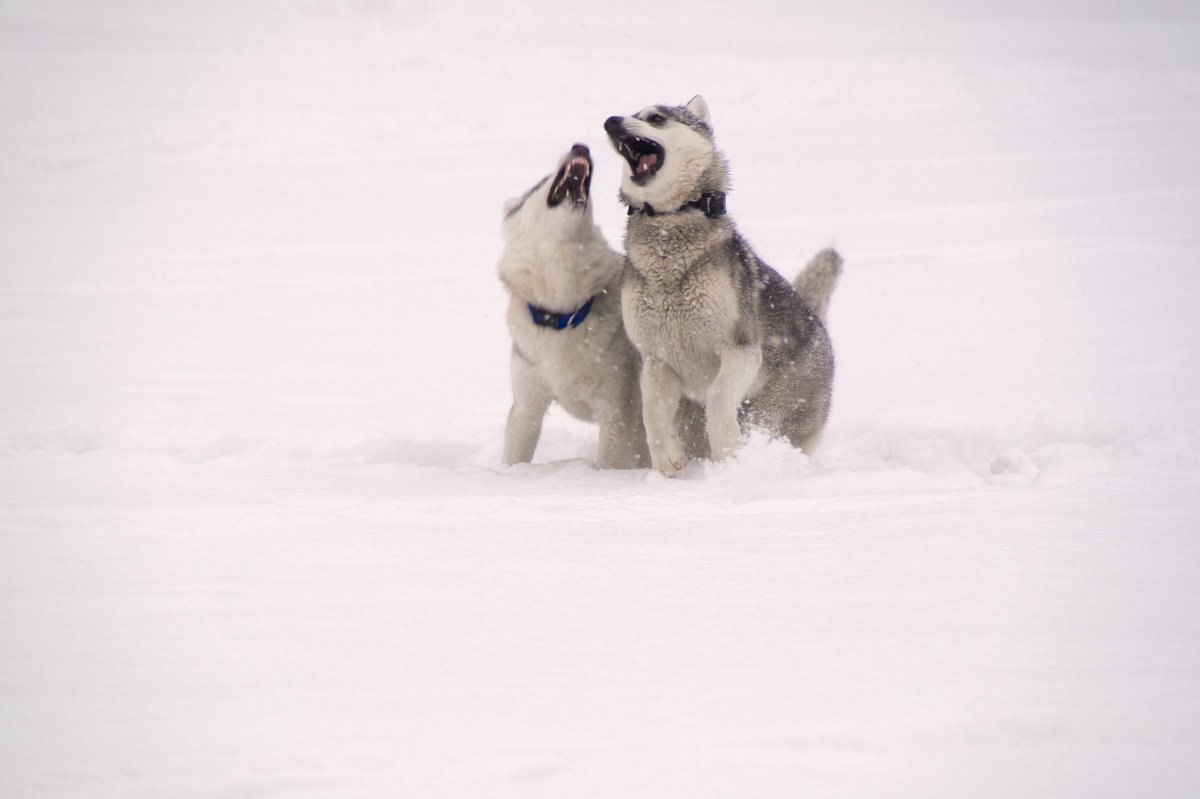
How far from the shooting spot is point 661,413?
11.1 feet

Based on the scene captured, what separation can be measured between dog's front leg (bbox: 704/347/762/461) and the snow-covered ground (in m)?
0.11

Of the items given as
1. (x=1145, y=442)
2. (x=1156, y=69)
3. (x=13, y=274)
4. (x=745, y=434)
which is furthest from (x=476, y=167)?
(x=1156, y=69)

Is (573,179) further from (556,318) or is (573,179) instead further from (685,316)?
(685,316)

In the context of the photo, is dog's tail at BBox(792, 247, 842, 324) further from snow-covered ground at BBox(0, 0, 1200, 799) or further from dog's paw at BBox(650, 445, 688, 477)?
dog's paw at BBox(650, 445, 688, 477)

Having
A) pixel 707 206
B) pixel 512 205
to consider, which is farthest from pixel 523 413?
pixel 707 206

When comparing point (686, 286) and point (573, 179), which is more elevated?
point (573, 179)

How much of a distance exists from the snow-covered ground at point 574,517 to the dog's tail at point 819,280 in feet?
1.67

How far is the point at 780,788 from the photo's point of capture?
143cm

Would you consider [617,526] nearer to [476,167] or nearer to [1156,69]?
[476,167]

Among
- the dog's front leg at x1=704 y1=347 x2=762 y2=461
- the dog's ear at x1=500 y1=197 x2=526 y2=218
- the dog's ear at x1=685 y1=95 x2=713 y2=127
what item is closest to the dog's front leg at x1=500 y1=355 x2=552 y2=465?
the dog's ear at x1=500 y1=197 x2=526 y2=218

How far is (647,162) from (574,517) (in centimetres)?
131

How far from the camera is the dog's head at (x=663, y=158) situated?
10.6 feet

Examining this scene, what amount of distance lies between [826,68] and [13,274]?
12458mm

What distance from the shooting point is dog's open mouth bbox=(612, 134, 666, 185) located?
10.6ft
